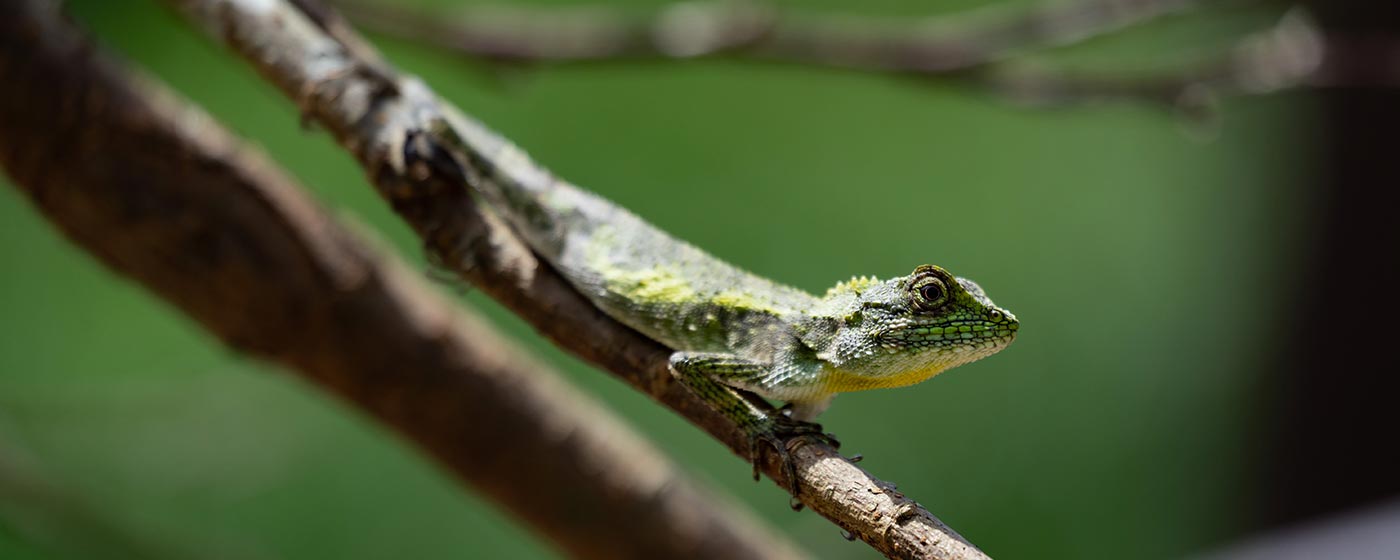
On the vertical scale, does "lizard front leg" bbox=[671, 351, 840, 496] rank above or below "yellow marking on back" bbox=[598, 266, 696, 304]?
below

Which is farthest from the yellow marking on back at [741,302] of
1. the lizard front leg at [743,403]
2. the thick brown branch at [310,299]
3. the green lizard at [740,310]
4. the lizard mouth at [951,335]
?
the thick brown branch at [310,299]

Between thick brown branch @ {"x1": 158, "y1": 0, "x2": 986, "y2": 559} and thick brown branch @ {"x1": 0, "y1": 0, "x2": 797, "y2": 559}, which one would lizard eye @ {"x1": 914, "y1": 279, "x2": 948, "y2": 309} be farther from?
thick brown branch @ {"x1": 0, "y1": 0, "x2": 797, "y2": 559}

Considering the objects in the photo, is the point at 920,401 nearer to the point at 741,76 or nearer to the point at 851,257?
the point at 851,257

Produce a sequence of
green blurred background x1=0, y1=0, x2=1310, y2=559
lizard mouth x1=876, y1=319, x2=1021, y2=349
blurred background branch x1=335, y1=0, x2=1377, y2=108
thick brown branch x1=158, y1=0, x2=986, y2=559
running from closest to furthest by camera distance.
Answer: lizard mouth x1=876, y1=319, x2=1021, y2=349
thick brown branch x1=158, y1=0, x2=986, y2=559
blurred background branch x1=335, y1=0, x2=1377, y2=108
green blurred background x1=0, y1=0, x2=1310, y2=559

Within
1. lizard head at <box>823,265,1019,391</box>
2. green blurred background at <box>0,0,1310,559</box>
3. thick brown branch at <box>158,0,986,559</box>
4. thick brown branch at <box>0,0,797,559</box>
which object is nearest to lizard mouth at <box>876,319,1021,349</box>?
lizard head at <box>823,265,1019,391</box>

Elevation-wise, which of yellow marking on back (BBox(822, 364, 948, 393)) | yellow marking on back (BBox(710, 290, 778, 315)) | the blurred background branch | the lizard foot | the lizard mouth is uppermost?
the blurred background branch

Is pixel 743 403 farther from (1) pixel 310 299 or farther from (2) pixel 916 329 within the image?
(1) pixel 310 299
